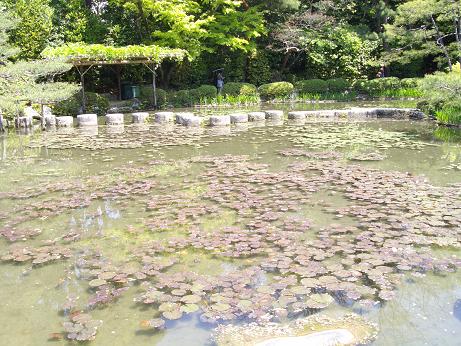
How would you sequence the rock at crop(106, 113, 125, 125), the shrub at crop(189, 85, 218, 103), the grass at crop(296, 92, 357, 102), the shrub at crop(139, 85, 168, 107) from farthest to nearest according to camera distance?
the grass at crop(296, 92, 357, 102)
the shrub at crop(189, 85, 218, 103)
the shrub at crop(139, 85, 168, 107)
the rock at crop(106, 113, 125, 125)

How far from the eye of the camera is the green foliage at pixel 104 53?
1651 centimetres

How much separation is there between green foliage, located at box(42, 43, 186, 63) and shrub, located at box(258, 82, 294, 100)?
16.5ft

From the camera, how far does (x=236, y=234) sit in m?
5.41

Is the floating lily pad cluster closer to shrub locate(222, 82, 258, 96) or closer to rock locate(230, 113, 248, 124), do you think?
rock locate(230, 113, 248, 124)

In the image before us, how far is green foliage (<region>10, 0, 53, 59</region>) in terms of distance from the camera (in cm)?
1956

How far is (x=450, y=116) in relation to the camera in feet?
43.1

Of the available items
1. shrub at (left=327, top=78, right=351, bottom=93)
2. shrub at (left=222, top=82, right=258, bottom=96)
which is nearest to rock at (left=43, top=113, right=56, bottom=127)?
shrub at (left=222, top=82, right=258, bottom=96)

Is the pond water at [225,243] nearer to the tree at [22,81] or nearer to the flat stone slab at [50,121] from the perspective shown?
the tree at [22,81]

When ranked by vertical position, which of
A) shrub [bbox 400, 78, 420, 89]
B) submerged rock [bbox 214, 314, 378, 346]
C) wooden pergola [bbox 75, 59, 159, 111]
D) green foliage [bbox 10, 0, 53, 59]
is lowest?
submerged rock [bbox 214, 314, 378, 346]

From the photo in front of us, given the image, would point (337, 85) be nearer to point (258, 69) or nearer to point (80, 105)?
point (258, 69)

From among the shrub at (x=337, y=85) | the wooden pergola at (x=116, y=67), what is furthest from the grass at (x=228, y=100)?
the shrub at (x=337, y=85)

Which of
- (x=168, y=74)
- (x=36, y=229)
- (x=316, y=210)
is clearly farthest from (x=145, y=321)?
(x=168, y=74)

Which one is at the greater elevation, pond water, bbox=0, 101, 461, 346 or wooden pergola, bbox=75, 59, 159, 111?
wooden pergola, bbox=75, 59, 159, 111

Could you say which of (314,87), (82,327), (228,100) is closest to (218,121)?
(228,100)
